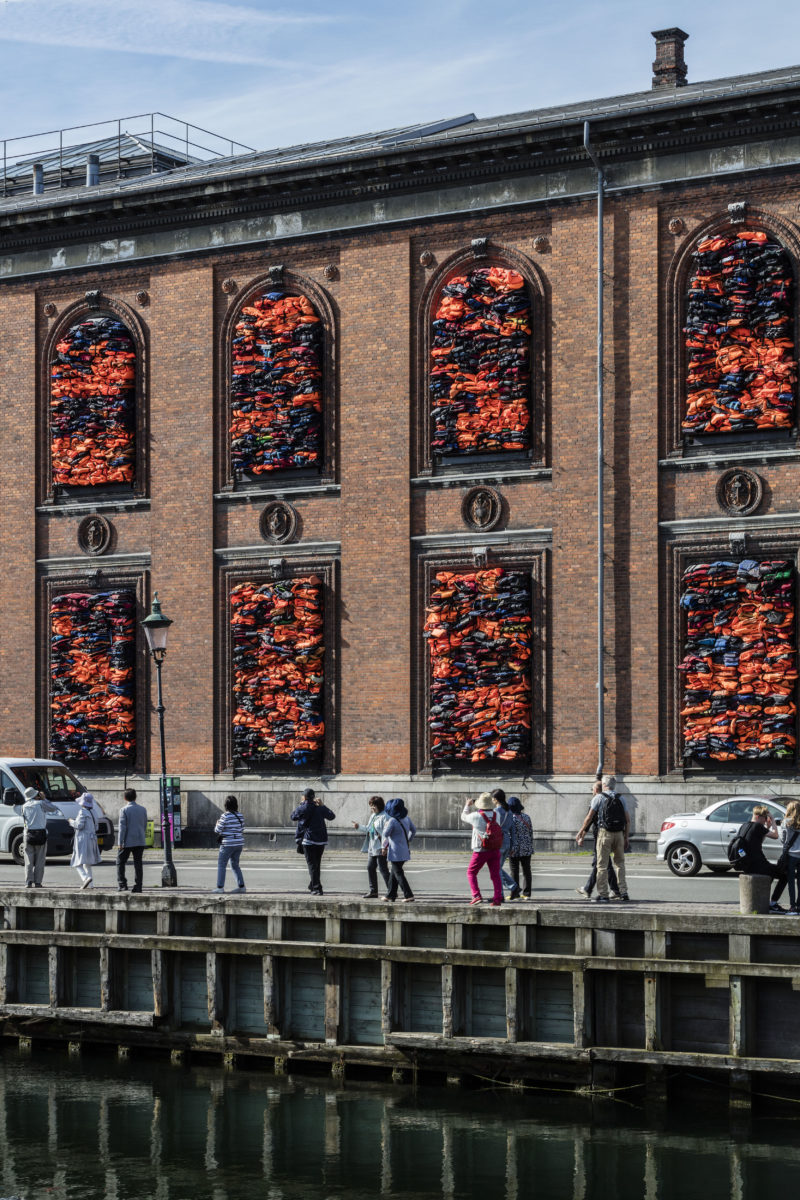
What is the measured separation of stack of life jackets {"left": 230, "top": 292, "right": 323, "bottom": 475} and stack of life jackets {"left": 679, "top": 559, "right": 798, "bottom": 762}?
9721 mm

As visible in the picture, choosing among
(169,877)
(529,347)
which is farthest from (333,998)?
(529,347)

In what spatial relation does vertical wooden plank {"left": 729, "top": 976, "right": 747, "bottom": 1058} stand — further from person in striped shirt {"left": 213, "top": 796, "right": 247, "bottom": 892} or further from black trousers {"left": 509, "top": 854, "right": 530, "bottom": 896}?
person in striped shirt {"left": 213, "top": 796, "right": 247, "bottom": 892}

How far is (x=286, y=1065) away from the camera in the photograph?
25.6 m

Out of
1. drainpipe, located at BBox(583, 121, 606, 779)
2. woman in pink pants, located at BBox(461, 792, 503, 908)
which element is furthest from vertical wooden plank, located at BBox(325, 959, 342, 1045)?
drainpipe, located at BBox(583, 121, 606, 779)

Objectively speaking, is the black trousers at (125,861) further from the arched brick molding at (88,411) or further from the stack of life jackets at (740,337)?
the arched brick molding at (88,411)

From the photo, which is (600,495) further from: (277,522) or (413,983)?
(413,983)

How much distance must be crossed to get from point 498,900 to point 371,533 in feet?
54.4

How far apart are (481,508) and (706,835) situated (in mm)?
10003

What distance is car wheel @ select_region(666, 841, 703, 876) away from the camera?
33625 millimetres

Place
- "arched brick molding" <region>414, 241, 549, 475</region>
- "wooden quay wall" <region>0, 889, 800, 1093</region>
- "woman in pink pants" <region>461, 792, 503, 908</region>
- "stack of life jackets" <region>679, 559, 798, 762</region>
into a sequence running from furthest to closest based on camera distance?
"arched brick molding" <region>414, 241, 549, 475</region> → "stack of life jackets" <region>679, 559, 798, 762</region> → "woman in pink pants" <region>461, 792, 503, 908</region> → "wooden quay wall" <region>0, 889, 800, 1093</region>

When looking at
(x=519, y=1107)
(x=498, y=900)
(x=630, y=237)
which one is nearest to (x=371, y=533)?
(x=630, y=237)

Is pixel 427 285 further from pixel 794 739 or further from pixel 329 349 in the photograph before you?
pixel 794 739

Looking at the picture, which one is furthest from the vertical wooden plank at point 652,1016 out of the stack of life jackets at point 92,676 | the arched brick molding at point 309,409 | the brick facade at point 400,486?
the stack of life jackets at point 92,676

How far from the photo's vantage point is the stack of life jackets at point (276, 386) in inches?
1665
